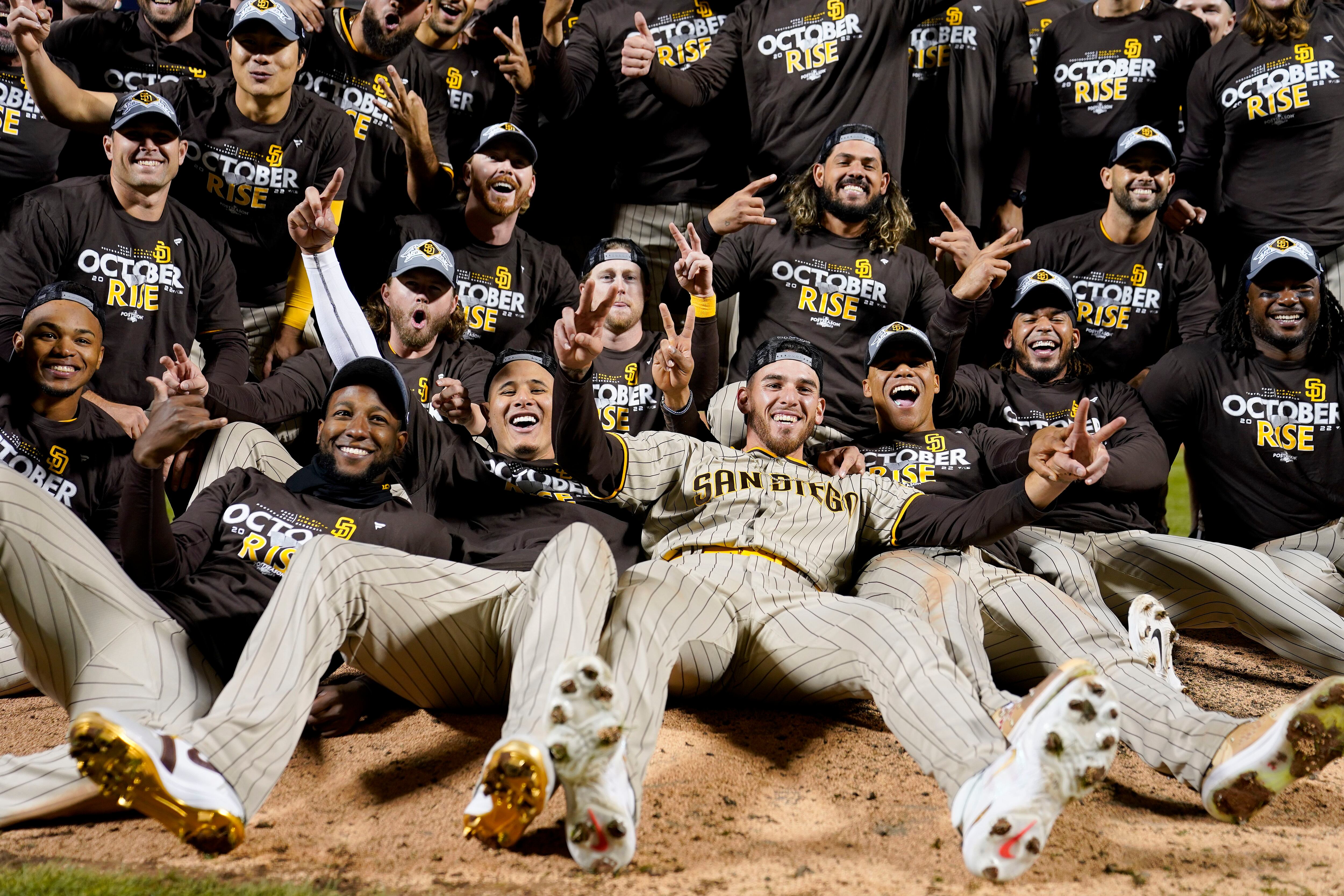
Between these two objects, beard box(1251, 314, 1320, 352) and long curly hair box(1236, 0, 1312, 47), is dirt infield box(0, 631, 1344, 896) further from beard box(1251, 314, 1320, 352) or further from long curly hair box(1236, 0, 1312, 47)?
long curly hair box(1236, 0, 1312, 47)

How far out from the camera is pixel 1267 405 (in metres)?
5.42

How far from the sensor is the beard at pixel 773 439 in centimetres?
457

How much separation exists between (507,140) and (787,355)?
2.06 meters

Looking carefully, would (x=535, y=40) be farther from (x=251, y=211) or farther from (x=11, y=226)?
(x=11, y=226)

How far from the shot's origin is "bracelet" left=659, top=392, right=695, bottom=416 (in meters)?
4.96

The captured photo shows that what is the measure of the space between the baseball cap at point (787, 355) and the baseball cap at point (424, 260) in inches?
59.4

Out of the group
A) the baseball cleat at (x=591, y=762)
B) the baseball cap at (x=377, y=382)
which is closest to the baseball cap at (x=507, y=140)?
the baseball cap at (x=377, y=382)

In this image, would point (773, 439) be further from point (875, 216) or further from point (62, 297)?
point (62, 297)

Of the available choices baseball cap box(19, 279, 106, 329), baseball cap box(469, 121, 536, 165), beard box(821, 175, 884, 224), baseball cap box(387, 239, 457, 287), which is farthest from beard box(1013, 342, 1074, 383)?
baseball cap box(19, 279, 106, 329)

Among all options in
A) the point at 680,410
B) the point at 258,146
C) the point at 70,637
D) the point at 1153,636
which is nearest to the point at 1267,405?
the point at 1153,636

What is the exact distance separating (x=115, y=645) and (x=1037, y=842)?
2.51 metres

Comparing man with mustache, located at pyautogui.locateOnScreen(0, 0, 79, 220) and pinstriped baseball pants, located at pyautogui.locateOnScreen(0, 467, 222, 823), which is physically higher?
man with mustache, located at pyautogui.locateOnScreen(0, 0, 79, 220)

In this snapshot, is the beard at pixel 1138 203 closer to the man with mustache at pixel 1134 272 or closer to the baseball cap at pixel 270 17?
the man with mustache at pixel 1134 272

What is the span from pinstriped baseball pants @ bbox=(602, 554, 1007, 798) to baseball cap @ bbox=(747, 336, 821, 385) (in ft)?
3.00
